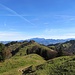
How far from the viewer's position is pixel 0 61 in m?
61.7

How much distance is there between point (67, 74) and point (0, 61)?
1442 inches

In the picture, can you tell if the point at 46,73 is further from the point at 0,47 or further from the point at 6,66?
the point at 0,47

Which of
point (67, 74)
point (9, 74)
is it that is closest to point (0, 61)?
point (9, 74)

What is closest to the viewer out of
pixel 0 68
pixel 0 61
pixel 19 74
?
pixel 19 74

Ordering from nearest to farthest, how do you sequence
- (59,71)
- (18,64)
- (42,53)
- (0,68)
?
1. (59,71)
2. (0,68)
3. (18,64)
4. (42,53)

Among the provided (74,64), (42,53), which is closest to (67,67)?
(74,64)

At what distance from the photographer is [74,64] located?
36156 millimetres

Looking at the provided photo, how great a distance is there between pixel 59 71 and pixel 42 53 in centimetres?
8197

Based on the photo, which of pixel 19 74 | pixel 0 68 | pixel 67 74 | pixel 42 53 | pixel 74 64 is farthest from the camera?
pixel 42 53

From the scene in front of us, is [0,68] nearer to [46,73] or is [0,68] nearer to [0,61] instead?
[0,61]

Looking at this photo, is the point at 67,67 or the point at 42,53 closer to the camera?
the point at 67,67

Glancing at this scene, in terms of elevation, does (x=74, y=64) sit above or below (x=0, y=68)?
above

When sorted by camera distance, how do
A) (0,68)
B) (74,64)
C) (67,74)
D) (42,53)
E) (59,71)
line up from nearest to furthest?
(67,74) < (59,71) < (74,64) < (0,68) < (42,53)

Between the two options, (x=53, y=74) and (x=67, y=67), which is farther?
(x=67, y=67)
